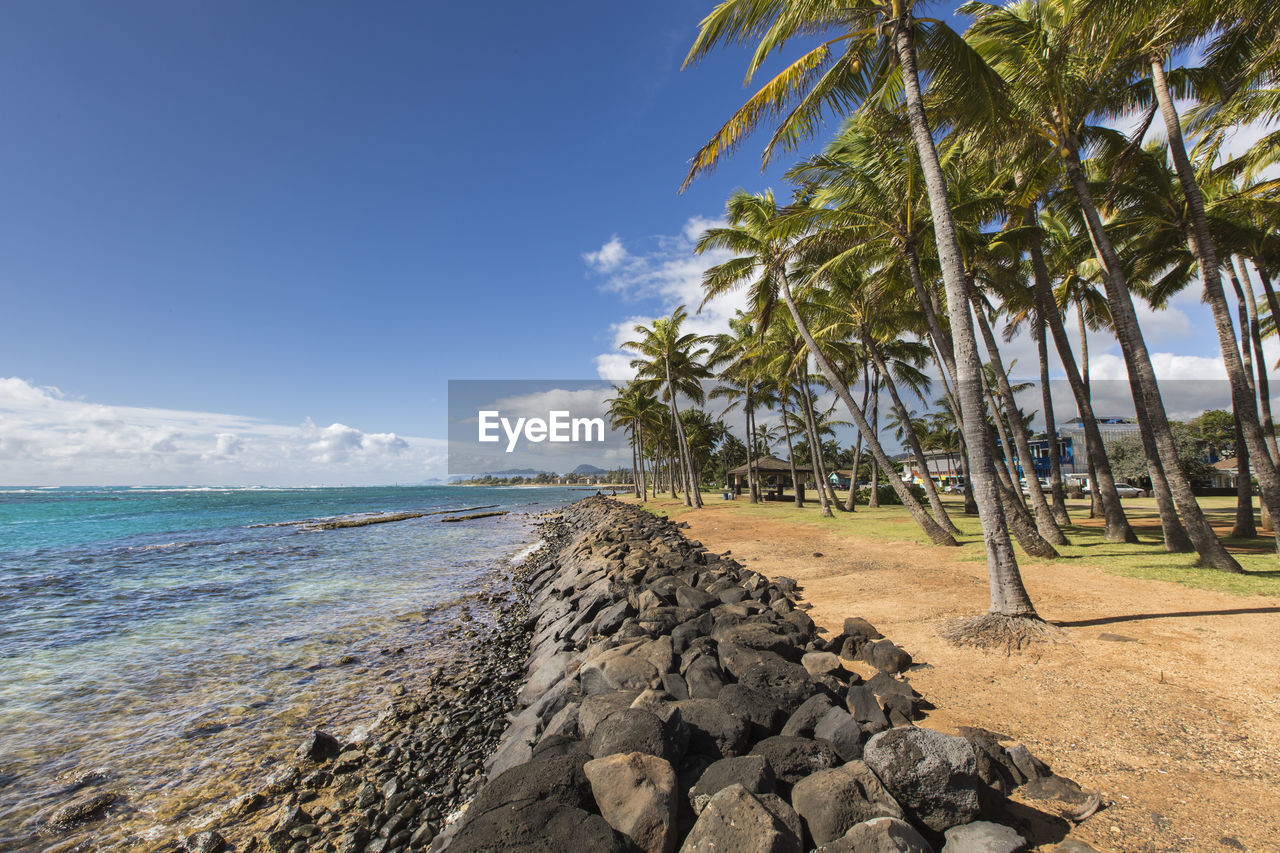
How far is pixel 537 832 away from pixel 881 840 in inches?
65.7

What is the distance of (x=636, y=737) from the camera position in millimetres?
3367

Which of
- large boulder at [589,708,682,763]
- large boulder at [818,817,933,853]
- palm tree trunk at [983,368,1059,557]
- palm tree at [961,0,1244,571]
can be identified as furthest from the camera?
palm tree trunk at [983,368,1059,557]

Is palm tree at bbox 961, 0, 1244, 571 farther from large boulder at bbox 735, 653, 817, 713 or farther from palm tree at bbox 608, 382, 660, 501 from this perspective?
palm tree at bbox 608, 382, 660, 501

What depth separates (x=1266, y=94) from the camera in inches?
393

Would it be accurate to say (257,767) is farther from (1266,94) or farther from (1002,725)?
(1266,94)

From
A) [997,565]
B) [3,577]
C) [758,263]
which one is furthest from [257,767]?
[3,577]

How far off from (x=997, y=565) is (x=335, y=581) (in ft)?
50.0

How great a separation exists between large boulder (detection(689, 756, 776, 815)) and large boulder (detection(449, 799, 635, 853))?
0.50 meters

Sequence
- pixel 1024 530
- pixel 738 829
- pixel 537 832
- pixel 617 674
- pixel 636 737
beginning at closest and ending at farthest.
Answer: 1. pixel 738 829
2. pixel 537 832
3. pixel 636 737
4. pixel 617 674
5. pixel 1024 530

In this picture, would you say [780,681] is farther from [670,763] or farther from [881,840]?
[881,840]

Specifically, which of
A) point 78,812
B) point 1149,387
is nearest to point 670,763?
point 78,812

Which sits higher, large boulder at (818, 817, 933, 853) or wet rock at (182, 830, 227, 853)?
large boulder at (818, 817, 933, 853)

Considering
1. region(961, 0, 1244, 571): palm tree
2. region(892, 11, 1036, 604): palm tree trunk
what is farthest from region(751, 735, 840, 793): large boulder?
region(961, 0, 1244, 571): palm tree

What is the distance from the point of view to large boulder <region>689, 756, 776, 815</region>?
292 cm
